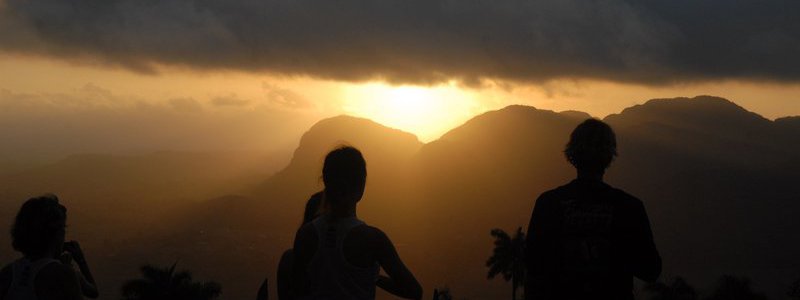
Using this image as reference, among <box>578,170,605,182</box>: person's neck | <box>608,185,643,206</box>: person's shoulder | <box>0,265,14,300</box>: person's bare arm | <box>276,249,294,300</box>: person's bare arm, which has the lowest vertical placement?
<box>0,265,14,300</box>: person's bare arm

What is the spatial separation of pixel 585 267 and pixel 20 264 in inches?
160

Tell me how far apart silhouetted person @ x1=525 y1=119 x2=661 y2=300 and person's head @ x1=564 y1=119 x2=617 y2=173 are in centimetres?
23

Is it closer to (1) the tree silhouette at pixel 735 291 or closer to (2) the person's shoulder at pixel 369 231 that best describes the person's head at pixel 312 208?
(2) the person's shoulder at pixel 369 231

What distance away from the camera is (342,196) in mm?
6246

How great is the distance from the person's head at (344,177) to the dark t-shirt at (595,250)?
1421mm

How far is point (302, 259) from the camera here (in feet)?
20.6

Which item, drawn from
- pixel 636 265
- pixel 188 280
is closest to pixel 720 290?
pixel 188 280

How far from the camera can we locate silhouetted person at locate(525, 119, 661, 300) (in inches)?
259

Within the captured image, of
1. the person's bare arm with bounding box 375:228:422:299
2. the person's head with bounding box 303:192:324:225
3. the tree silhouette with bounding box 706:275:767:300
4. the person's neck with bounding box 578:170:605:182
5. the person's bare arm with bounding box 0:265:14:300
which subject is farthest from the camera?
the tree silhouette with bounding box 706:275:767:300

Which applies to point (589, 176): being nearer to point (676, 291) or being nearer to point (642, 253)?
point (642, 253)

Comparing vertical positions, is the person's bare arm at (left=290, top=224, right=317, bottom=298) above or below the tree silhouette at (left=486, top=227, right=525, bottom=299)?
above

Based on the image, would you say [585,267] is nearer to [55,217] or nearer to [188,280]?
[55,217]

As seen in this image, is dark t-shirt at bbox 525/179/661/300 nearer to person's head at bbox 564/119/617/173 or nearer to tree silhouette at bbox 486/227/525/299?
person's head at bbox 564/119/617/173

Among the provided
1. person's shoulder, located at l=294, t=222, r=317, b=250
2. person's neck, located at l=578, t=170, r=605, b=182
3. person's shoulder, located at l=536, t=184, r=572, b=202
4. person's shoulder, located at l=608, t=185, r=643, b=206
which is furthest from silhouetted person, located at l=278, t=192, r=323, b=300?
person's shoulder, located at l=608, t=185, r=643, b=206
